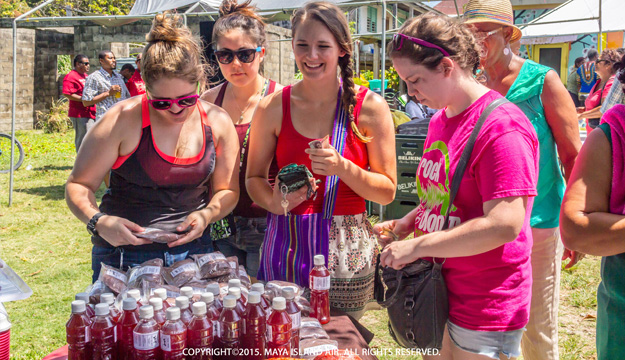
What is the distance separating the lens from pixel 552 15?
12.7 metres

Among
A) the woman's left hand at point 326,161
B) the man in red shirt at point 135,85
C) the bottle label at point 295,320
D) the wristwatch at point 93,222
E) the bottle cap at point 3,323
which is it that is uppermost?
the man in red shirt at point 135,85

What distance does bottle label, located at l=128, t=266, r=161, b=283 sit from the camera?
6.40 feet

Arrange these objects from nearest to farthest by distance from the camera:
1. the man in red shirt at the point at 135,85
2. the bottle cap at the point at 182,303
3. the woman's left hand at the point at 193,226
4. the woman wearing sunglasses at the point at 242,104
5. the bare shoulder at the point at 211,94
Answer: the bottle cap at the point at 182,303
the woman's left hand at the point at 193,226
the woman wearing sunglasses at the point at 242,104
the bare shoulder at the point at 211,94
the man in red shirt at the point at 135,85

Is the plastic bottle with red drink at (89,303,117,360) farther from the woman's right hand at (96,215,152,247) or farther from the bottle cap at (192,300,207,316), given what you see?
the woman's right hand at (96,215,152,247)

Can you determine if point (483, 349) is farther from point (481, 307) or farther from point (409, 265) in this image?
point (409, 265)

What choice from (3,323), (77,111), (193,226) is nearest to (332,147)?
(193,226)

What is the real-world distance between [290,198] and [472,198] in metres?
0.73

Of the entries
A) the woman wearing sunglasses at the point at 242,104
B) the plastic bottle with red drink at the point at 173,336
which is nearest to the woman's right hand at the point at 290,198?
the woman wearing sunglasses at the point at 242,104

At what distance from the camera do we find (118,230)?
2.05 m

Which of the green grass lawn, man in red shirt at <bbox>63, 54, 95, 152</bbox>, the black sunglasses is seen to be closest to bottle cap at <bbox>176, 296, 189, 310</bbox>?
the black sunglasses

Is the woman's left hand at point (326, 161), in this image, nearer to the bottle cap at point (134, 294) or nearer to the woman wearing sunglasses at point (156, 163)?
the woman wearing sunglasses at point (156, 163)

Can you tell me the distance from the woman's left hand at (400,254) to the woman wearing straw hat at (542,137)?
0.91 metres

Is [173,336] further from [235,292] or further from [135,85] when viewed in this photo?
[135,85]

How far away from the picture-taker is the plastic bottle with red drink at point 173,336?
1.50 m
